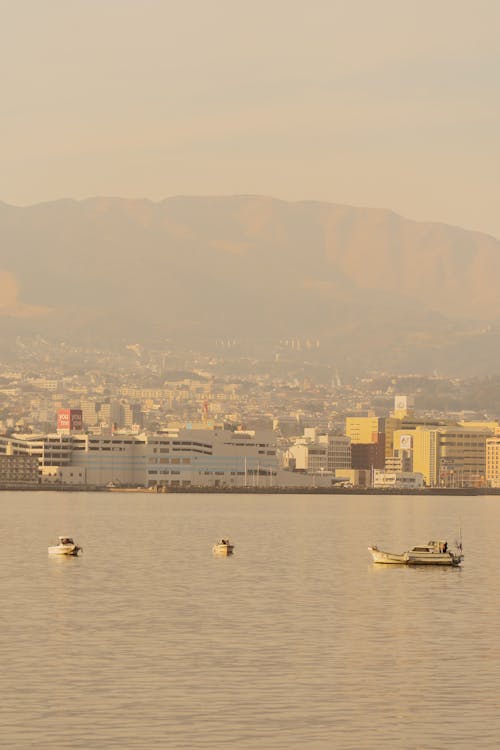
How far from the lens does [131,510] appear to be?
198m

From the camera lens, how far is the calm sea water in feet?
126

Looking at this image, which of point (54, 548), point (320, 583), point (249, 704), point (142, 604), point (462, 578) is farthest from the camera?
point (54, 548)

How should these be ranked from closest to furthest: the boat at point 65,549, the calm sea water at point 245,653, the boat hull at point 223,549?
the calm sea water at point 245,653 < the boat at point 65,549 < the boat hull at point 223,549

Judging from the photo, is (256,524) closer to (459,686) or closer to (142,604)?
(142,604)

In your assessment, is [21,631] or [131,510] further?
[131,510]

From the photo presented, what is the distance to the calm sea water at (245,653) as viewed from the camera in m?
38.3

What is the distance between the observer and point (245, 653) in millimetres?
50438

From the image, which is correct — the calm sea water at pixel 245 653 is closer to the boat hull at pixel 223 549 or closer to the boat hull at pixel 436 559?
the boat hull at pixel 436 559

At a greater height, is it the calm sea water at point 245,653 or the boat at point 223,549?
→ the boat at point 223,549

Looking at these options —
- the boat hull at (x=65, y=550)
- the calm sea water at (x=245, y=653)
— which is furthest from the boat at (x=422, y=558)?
the boat hull at (x=65, y=550)

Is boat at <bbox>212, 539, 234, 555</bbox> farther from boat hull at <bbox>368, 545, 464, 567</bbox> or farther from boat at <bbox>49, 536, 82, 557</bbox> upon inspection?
boat hull at <bbox>368, 545, 464, 567</bbox>

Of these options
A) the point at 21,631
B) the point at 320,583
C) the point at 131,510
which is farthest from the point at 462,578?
the point at 131,510

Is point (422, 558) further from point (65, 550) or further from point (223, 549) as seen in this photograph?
point (65, 550)

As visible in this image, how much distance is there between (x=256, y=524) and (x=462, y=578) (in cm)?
7245
